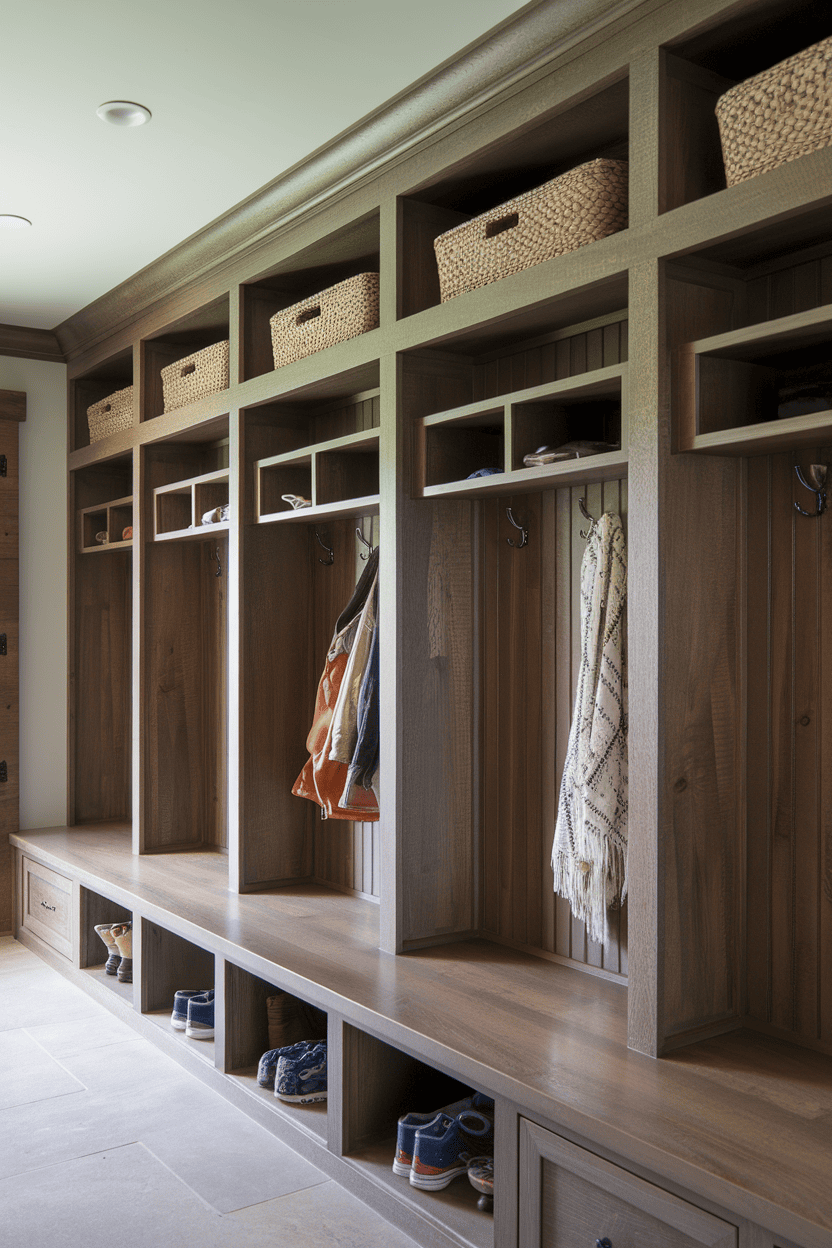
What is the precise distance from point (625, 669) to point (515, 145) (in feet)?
4.12

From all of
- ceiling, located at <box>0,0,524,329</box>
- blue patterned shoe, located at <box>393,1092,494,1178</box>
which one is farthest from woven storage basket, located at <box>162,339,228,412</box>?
blue patterned shoe, located at <box>393,1092,494,1178</box>

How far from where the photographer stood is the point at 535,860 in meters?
Result: 2.78

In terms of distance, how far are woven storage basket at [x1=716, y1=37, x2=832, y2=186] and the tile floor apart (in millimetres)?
2285

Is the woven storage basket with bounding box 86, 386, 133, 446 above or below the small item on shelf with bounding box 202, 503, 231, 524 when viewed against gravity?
above

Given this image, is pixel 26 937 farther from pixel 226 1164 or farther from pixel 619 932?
pixel 619 932

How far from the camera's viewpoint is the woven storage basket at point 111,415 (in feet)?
14.0

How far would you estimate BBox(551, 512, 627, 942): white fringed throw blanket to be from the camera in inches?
93.4

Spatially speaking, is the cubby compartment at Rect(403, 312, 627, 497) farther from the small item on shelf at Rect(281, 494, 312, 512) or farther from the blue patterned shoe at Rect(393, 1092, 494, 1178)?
the blue patterned shoe at Rect(393, 1092, 494, 1178)

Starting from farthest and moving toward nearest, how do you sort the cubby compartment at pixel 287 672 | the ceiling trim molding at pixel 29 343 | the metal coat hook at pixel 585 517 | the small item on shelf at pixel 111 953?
the ceiling trim molding at pixel 29 343
the small item on shelf at pixel 111 953
the cubby compartment at pixel 287 672
the metal coat hook at pixel 585 517

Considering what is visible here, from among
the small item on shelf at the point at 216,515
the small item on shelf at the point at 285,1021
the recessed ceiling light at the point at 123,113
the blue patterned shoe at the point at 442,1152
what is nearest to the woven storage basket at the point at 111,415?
the small item on shelf at the point at 216,515

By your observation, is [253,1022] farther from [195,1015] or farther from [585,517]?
[585,517]

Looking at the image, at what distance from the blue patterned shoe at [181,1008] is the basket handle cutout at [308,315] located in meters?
2.11

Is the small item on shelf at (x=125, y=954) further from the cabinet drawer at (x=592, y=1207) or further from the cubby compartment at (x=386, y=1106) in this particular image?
the cabinet drawer at (x=592, y=1207)

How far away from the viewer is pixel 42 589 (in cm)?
470
